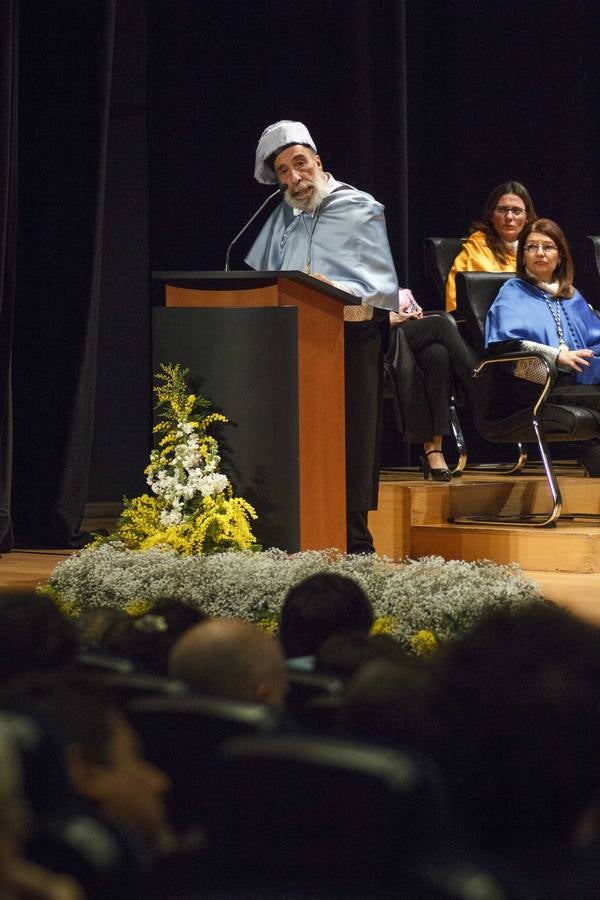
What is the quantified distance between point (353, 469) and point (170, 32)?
8.73 feet

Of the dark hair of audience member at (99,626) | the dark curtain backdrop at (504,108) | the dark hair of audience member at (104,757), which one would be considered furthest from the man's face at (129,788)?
the dark curtain backdrop at (504,108)

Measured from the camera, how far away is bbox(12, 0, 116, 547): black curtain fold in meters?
4.88

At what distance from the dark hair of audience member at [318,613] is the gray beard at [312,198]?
2.96m

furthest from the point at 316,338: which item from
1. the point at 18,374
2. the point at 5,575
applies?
the point at 18,374

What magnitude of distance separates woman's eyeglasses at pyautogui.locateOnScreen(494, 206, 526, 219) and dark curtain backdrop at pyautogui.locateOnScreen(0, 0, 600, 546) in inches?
29.8

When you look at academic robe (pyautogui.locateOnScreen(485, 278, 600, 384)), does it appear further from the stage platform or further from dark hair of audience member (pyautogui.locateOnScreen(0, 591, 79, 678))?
dark hair of audience member (pyautogui.locateOnScreen(0, 591, 79, 678))

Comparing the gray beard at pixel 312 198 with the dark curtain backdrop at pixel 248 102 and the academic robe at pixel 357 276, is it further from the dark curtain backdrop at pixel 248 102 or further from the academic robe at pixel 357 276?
the dark curtain backdrop at pixel 248 102

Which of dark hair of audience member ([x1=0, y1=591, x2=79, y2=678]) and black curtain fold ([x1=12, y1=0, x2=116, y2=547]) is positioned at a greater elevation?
black curtain fold ([x1=12, y1=0, x2=116, y2=547])

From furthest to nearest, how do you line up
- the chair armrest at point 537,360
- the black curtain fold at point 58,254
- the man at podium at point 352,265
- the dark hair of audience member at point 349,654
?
the black curtain fold at point 58,254 → the chair armrest at point 537,360 → the man at podium at point 352,265 → the dark hair of audience member at point 349,654

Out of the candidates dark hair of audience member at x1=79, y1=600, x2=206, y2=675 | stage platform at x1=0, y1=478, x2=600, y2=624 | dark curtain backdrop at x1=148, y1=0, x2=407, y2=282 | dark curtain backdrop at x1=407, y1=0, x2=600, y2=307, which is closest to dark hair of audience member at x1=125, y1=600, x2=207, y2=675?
dark hair of audience member at x1=79, y1=600, x2=206, y2=675

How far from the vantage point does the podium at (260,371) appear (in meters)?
3.28

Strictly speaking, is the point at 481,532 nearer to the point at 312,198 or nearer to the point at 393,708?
the point at 312,198

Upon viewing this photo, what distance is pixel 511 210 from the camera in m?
5.86

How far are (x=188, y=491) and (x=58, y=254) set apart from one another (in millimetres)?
1912
